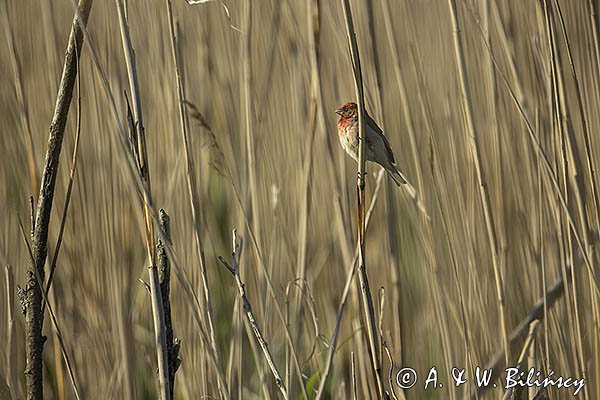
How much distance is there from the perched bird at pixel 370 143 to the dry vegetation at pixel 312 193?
4 centimetres

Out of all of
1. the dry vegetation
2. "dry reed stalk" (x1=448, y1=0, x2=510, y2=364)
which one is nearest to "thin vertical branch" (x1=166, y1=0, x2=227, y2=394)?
the dry vegetation

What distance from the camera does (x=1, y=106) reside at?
1771mm

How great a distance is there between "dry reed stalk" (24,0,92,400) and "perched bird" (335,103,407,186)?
51cm

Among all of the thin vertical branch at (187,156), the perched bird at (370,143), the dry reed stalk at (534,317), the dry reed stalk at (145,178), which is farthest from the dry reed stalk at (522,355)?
the dry reed stalk at (145,178)

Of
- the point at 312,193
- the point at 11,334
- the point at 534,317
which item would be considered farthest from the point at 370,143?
the point at 11,334

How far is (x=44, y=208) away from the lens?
0.93 metres

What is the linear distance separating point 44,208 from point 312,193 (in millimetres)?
1059

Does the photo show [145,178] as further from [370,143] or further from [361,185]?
[370,143]

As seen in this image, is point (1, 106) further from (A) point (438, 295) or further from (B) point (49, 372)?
(A) point (438, 295)

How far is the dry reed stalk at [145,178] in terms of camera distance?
942 mm

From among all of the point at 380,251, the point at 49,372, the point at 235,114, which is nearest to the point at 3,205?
the point at 49,372

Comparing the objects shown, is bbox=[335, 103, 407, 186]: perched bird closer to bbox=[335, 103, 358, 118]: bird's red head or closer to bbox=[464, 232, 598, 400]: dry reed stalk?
bbox=[335, 103, 358, 118]: bird's red head

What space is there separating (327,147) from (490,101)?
37 centimetres

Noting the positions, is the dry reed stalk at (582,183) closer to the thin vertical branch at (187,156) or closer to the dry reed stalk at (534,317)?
the dry reed stalk at (534,317)
